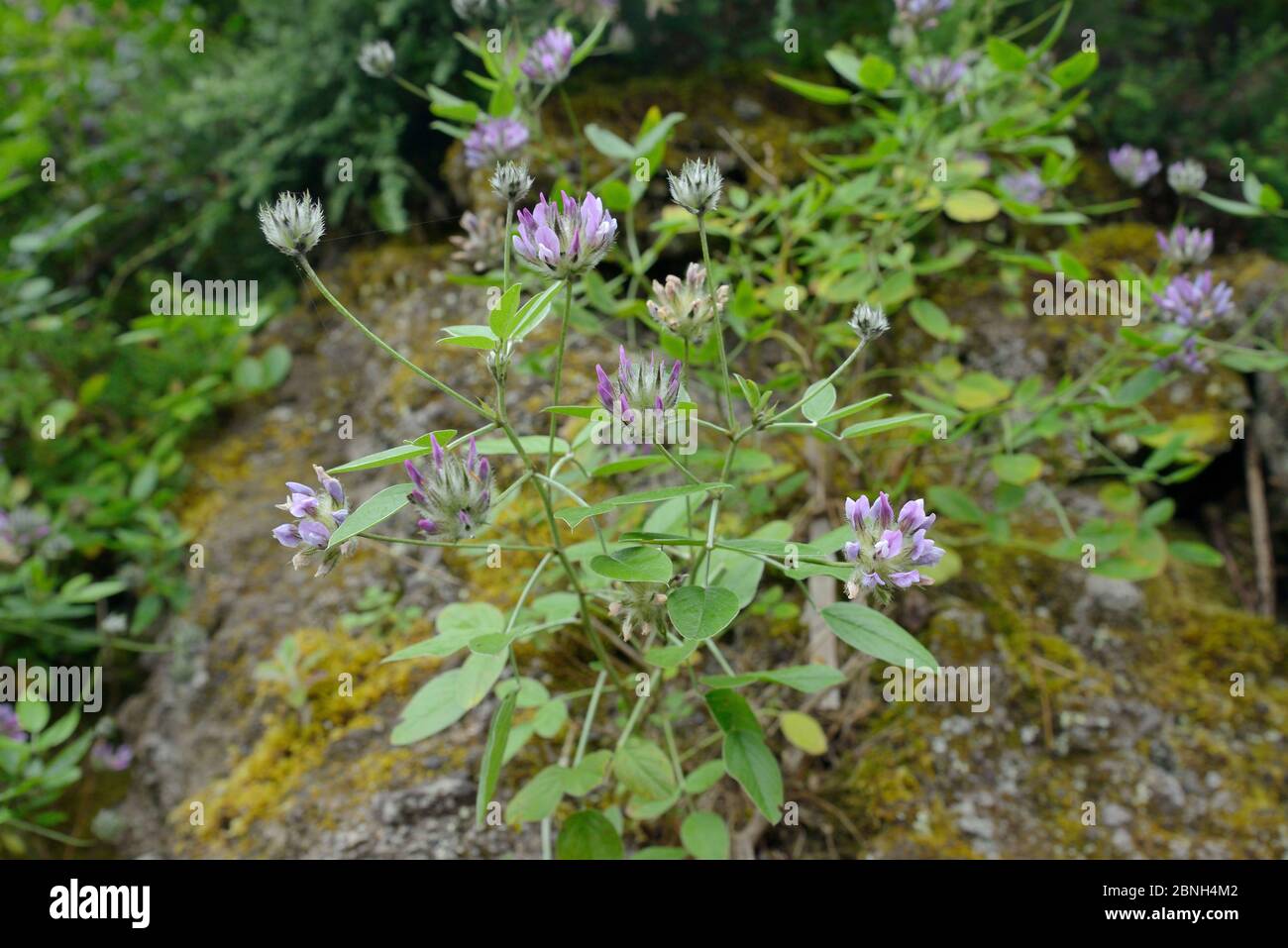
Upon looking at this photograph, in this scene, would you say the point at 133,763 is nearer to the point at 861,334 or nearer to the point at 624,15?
the point at 861,334

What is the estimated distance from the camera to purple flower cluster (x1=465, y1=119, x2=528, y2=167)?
1.23 m

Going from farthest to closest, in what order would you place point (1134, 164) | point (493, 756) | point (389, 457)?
point (1134, 164), point (493, 756), point (389, 457)

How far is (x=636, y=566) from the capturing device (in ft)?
2.33

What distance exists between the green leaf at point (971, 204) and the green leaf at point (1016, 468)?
0.38 meters

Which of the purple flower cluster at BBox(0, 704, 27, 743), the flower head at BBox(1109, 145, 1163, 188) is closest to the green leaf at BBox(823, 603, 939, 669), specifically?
the flower head at BBox(1109, 145, 1163, 188)

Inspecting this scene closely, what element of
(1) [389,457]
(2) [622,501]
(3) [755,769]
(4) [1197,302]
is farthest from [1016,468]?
(1) [389,457]

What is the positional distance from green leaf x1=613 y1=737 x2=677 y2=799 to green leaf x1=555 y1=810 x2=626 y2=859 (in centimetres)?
5

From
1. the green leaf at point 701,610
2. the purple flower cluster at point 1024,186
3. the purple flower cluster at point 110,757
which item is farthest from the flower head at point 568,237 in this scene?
the purple flower cluster at point 110,757

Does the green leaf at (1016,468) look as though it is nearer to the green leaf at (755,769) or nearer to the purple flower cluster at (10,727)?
the green leaf at (755,769)

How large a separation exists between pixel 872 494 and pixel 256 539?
4.30 ft

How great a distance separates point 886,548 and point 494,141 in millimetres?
827

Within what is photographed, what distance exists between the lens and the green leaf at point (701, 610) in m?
0.67

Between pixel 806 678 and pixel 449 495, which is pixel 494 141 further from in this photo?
pixel 806 678

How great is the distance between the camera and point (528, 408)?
173 centimetres
